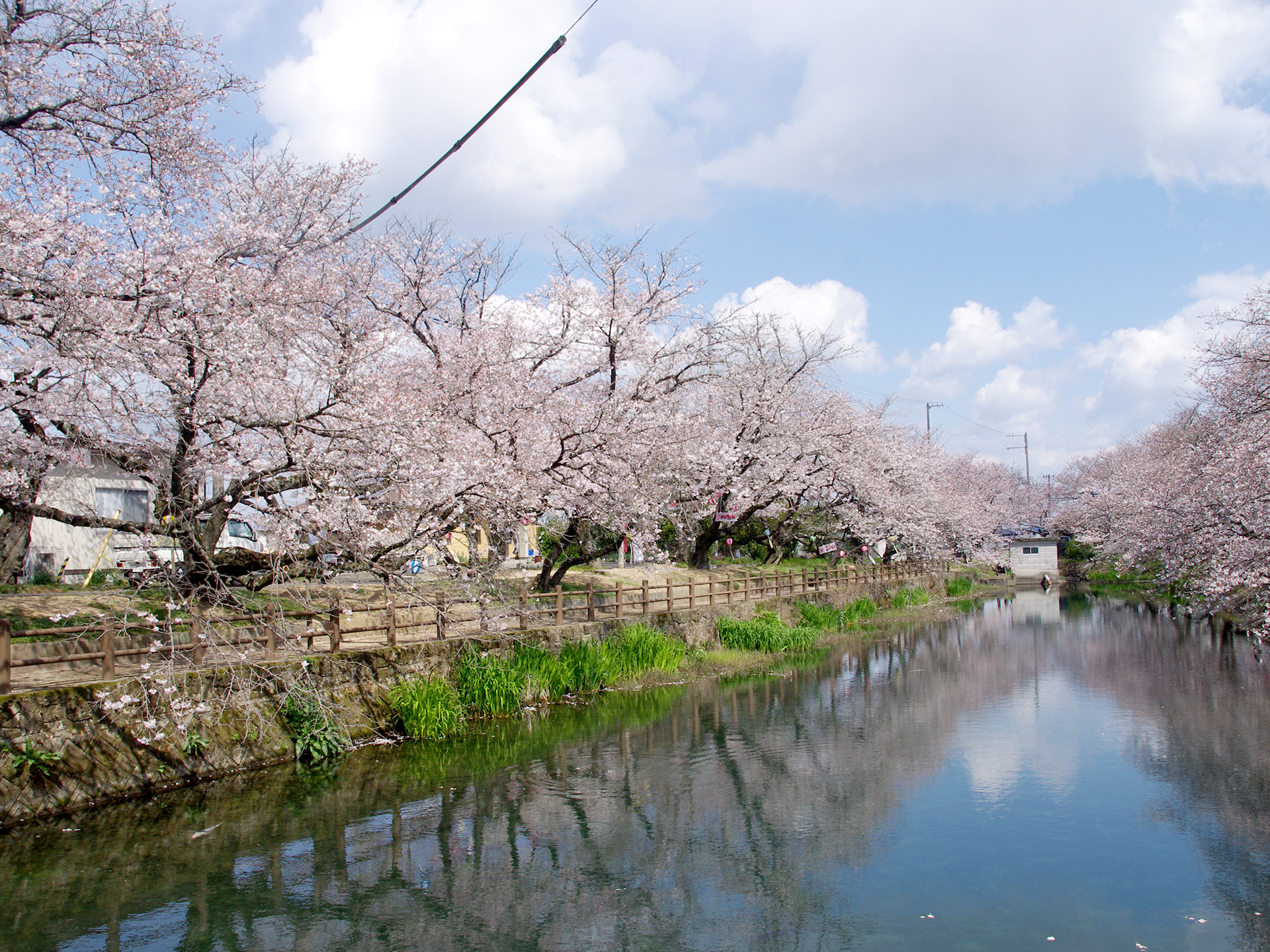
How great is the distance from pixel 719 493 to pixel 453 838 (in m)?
18.5

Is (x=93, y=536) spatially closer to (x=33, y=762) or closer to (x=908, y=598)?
(x=33, y=762)

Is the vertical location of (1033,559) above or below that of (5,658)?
below

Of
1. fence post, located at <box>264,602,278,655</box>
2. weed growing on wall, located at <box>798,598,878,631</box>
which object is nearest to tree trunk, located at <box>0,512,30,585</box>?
fence post, located at <box>264,602,278,655</box>

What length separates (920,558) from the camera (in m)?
44.1

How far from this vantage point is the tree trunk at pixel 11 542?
13906mm

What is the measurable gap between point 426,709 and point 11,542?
762 centimetres

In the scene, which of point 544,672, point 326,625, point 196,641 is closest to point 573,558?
point 544,672

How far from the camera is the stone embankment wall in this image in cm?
942

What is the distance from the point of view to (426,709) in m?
13.7

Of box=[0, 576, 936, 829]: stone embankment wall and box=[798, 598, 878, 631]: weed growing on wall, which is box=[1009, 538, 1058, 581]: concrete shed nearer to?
box=[798, 598, 878, 631]: weed growing on wall

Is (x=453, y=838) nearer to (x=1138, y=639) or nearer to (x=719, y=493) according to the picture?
(x=719, y=493)

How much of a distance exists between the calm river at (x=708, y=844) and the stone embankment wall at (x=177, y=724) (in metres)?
0.38

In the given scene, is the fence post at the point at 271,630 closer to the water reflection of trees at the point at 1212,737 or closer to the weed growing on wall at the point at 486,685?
the weed growing on wall at the point at 486,685

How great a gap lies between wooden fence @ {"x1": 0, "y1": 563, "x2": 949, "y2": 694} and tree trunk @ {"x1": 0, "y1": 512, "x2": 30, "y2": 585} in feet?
10.5
